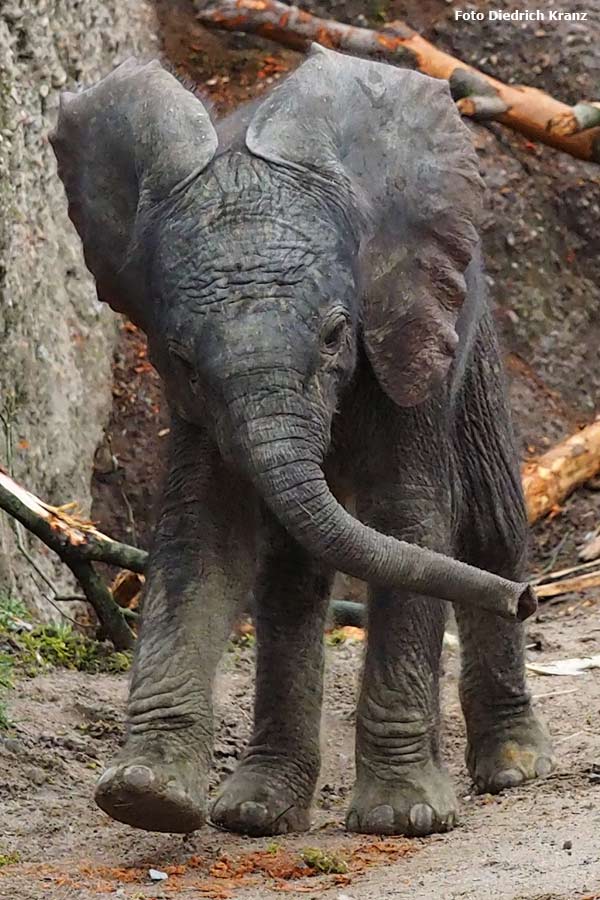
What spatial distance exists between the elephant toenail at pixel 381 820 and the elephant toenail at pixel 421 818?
0.20ft

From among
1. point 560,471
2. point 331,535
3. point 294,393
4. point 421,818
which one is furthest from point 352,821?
point 560,471

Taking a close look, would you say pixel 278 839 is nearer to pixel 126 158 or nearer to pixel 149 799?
pixel 149 799

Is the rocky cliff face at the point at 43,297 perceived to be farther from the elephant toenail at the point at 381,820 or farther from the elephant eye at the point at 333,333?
the elephant eye at the point at 333,333

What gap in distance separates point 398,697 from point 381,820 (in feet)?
1.23

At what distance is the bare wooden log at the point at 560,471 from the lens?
11.6m

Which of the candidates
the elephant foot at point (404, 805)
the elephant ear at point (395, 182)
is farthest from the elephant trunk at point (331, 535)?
the elephant foot at point (404, 805)

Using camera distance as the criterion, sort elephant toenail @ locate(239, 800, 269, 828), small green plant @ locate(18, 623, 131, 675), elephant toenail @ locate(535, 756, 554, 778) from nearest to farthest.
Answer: elephant toenail @ locate(239, 800, 269, 828)
elephant toenail @ locate(535, 756, 554, 778)
small green plant @ locate(18, 623, 131, 675)

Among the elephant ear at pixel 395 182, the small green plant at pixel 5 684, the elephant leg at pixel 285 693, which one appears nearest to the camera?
the elephant ear at pixel 395 182

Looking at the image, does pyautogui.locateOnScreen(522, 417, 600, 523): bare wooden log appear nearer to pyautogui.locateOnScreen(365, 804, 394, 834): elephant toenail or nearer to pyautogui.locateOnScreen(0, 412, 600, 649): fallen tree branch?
pyautogui.locateOnScreen(0, 412, 600, 649): fallen tree branch

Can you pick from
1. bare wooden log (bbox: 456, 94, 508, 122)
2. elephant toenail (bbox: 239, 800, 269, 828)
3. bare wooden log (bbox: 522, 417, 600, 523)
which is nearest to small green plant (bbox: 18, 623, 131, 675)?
elephant toenail (bbox: 239, 800, 269, 828)

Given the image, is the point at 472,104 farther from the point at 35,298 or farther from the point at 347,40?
the point at 35,298

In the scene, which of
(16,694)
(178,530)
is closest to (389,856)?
(178,530)

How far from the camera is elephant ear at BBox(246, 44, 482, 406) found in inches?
221

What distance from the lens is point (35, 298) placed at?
33.0ft
